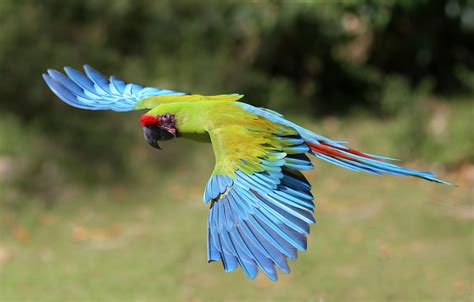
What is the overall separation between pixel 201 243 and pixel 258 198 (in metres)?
2.96

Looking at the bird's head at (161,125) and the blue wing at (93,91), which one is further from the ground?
the bird's head at (161,125)

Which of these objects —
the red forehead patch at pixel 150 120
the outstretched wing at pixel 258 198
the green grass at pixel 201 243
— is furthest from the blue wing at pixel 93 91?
the green grass at pixel 201 243

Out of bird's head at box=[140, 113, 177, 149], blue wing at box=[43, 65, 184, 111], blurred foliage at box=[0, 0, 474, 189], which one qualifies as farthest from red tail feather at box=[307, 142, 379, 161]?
blurred foliage at box=[0, 0, 474, 189]

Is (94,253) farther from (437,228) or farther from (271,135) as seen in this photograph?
(271,135)

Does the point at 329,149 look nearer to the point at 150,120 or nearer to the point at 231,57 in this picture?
the point at 150,120

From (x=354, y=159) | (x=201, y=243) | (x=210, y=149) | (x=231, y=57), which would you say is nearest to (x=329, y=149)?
(x=354, y=159)

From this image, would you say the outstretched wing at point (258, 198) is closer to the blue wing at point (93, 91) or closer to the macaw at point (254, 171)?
→ the macaw at point (254, 171)

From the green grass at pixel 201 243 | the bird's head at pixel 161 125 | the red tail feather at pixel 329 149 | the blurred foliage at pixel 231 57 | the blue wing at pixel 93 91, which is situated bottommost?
the green grass at pixel 201 243

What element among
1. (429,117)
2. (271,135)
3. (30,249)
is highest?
(271,135)

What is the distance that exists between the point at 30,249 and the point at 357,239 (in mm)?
2427

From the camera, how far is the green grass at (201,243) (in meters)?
5.18

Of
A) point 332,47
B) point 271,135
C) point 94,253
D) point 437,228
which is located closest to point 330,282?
point 437,228

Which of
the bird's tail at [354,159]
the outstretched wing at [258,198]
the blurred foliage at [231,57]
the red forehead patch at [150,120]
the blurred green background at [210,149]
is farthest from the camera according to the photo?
the blurred foliage at [231,57]

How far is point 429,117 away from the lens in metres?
7.50
